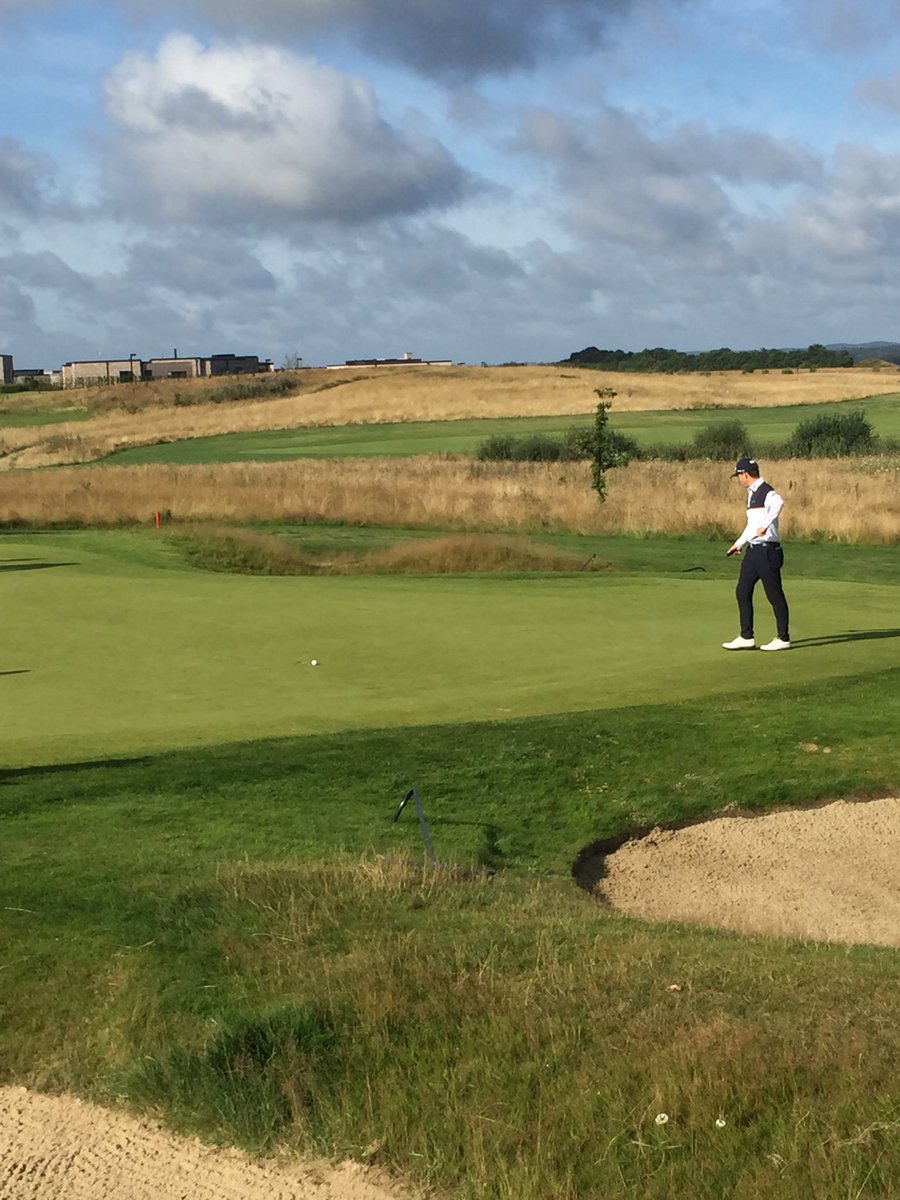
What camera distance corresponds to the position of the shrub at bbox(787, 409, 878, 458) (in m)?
57.6

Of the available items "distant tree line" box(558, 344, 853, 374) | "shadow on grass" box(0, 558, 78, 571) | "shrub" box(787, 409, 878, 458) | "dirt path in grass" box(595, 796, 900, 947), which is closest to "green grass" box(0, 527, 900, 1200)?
"dirt path in grass" box(595, 796, 900, 947)

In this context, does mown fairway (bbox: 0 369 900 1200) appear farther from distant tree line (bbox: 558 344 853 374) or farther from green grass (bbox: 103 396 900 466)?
distant tree line (bbox: 558 344 853 374)

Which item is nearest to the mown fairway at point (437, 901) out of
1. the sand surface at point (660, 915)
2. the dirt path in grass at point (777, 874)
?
the sand surface at point (660, 915)

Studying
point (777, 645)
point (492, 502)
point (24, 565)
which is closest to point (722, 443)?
point (492, 502)

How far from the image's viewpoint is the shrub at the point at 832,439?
57.6 metres

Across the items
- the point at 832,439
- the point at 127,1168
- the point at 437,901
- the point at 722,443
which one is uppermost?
the point at 832,439

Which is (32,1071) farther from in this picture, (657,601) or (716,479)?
(716,479)

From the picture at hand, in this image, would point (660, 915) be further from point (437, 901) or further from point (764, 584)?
point (764, 584)

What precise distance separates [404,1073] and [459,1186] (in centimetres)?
62

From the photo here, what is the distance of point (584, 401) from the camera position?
95125 millimetres

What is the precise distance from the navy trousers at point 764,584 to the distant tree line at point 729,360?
13358cm

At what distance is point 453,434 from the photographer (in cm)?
8312

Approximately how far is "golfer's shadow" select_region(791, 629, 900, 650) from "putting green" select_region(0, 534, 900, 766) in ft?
0.10

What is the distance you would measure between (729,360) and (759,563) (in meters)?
150
